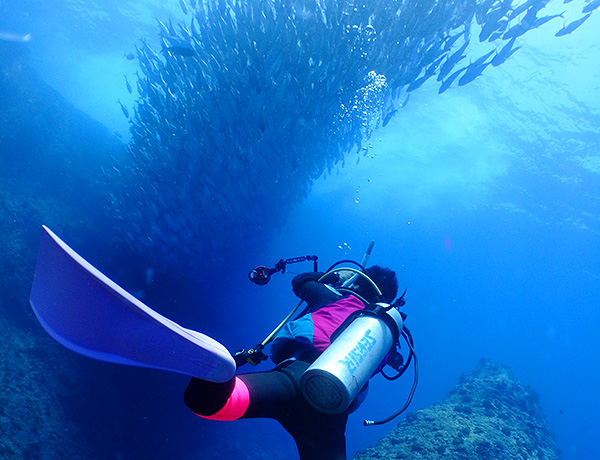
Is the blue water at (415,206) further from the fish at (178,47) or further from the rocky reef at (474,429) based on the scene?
the rocky reef at (474,429)

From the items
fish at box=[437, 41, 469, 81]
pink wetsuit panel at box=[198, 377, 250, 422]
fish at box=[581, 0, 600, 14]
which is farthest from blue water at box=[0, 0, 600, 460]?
fish at box=[581, 0, 600, 14]

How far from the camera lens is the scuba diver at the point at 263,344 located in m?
1.42

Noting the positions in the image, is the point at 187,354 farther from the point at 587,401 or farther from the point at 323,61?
the point at 587,401

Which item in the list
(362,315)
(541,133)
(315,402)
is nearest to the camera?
(315,402)

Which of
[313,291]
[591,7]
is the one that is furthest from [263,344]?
[591,7]

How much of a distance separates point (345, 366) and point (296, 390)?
15.0 inches

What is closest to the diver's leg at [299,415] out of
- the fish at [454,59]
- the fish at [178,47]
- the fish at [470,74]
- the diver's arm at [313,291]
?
the diver's arm at [313,291]

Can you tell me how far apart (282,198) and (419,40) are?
20.1 feet

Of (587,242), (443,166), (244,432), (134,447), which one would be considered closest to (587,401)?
(587,242)

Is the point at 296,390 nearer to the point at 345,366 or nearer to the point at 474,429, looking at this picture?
the point at 345,366

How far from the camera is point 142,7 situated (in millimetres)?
24016

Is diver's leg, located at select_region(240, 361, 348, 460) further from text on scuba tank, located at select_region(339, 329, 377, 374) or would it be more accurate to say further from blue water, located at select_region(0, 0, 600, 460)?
blue water, located at select_region(0, 0, 600, 460)

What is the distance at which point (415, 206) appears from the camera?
43875 millimetres

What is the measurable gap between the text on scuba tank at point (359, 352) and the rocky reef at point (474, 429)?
6606mm
